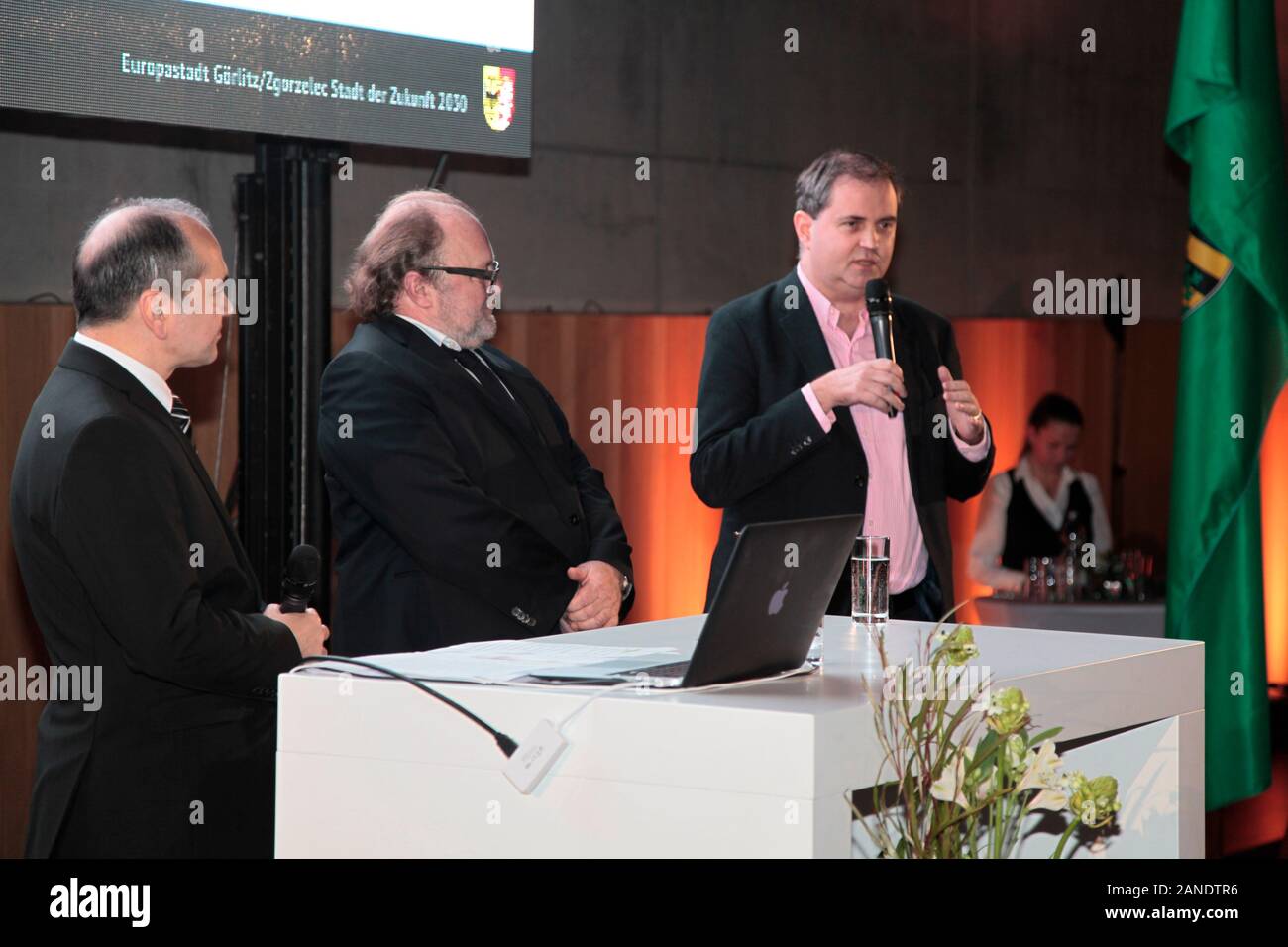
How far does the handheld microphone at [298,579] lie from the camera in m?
2.20

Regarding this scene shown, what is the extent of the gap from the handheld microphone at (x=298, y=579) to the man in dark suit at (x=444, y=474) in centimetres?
48

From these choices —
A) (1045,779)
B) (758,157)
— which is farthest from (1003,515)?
(1045,779)

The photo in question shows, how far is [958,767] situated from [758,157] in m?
4.36

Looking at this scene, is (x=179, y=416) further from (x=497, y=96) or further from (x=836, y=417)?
(x=497, y=96)

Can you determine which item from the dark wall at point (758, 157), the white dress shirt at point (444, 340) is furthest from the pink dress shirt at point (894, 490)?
the dark wall at point (758, 157)

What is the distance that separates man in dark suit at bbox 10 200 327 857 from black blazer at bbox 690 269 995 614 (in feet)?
3.41

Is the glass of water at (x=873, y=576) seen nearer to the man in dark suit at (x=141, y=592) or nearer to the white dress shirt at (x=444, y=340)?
the man in dark suit at (x=141, y=592)

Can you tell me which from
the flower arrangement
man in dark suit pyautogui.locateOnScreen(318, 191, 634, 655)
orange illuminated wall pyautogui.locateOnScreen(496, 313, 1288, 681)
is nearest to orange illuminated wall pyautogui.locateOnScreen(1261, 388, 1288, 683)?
orange illuminated wall pyautogui.locateOnScreen(496, 313, 1288, 681)

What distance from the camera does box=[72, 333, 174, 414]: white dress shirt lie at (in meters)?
2.12

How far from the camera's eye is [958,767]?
134 centimetres

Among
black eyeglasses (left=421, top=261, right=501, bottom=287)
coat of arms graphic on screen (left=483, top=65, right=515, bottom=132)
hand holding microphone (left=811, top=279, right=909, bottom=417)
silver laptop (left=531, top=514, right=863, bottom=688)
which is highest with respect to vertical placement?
coat of arms graphic on screen (left=483, top=65, right=515, bottom=132)

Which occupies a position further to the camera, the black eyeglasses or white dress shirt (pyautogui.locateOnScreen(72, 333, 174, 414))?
the black eyeglasses

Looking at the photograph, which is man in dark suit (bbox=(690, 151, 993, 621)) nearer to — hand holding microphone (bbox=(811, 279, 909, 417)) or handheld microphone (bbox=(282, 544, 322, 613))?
hand holding microphone (bbox=(811, 279, 909, 417))

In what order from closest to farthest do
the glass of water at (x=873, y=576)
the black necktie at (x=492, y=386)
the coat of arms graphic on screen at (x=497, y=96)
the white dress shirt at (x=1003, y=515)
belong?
1. the glass of water at (x=873, y=576)
2. the black necktie at (x=492, y=386)
3. the coat of arms graphic on screen at (x=497, y=96)
4. the white dress shirt at (x=1003, y=515)
